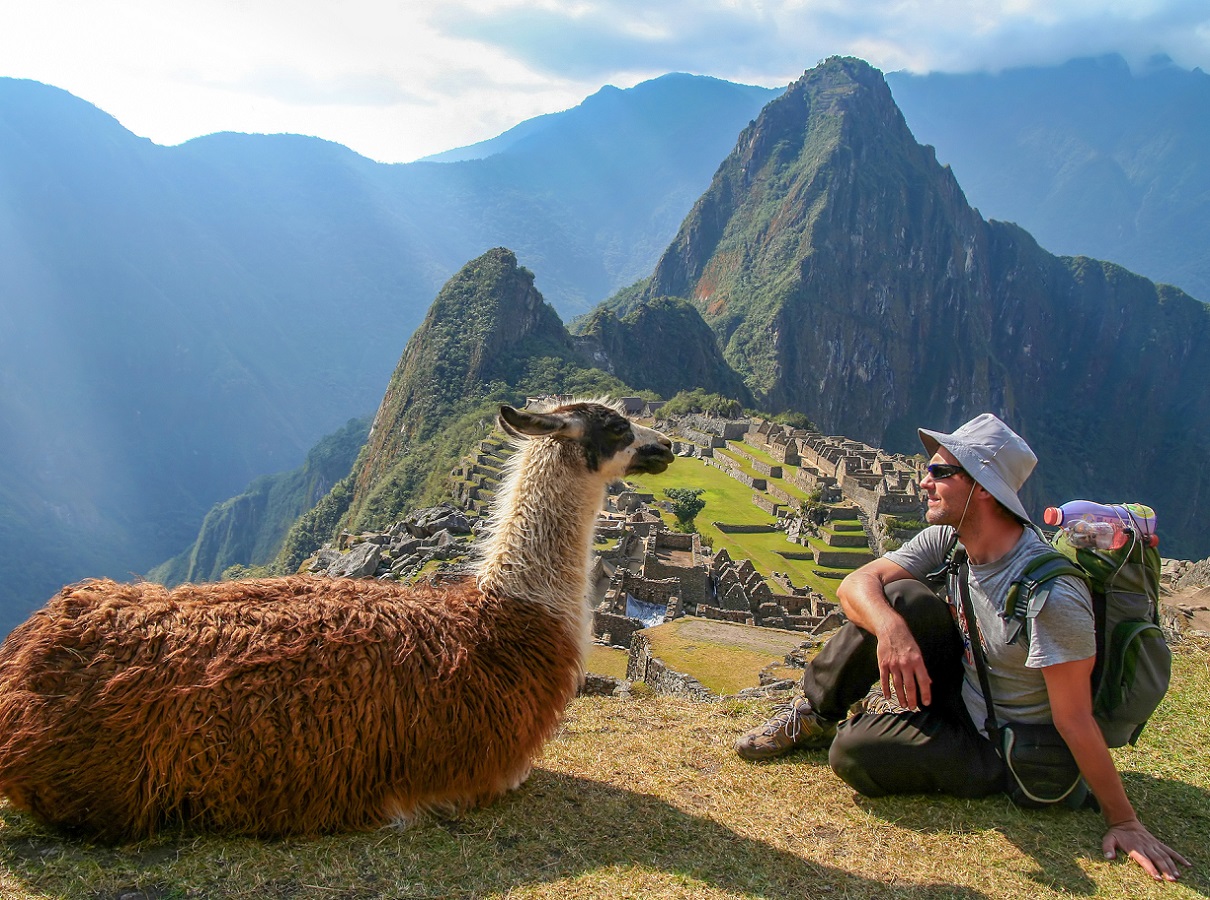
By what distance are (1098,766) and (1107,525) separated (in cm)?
85

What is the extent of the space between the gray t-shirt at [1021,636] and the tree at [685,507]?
94.7 ft

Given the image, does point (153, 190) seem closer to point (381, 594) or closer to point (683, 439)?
point (683, 439)

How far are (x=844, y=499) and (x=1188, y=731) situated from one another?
3815 cm

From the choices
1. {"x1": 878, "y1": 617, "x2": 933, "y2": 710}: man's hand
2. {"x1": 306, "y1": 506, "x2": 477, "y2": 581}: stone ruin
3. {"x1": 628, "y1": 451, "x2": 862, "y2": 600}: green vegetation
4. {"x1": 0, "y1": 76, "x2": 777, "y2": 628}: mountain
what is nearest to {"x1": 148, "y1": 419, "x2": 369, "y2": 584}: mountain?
{"x1": 0, "y1": 76, "x2": 777, "y2": 628}: mountain

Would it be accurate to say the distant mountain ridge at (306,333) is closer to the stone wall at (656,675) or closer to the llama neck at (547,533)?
the stone wall at (656,675)

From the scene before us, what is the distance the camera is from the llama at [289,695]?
270 centimetres

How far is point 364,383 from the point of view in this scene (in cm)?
17175

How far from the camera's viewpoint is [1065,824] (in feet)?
9.95

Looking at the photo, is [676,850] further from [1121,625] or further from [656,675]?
[656,675]

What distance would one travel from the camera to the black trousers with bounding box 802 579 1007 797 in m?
3.15

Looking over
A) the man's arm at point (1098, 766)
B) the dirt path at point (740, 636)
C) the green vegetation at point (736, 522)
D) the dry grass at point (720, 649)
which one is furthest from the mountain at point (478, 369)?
the man's arm at point (1098, 766)

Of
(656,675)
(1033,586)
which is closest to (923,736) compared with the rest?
(1033,586)

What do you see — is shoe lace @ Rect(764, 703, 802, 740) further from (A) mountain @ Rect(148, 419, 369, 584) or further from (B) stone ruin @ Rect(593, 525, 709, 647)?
(A) mountain @ Rect(148, 419, 369, 584)

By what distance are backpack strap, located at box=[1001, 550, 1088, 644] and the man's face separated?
0.99 ft
